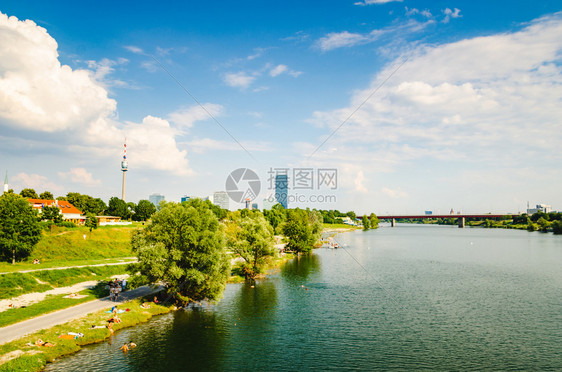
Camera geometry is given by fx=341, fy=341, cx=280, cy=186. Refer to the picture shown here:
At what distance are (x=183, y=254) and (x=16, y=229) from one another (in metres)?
41.4

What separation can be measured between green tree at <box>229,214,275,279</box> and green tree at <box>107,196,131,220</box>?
9972cm

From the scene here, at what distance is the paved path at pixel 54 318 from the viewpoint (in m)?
33.7

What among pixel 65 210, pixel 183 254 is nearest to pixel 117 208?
pixel 65 210

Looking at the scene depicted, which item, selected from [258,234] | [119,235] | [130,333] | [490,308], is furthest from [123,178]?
[490,308]

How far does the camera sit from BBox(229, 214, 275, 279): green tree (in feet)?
240

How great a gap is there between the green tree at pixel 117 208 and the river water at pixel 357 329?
109 m

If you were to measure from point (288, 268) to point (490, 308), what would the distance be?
47.6 m

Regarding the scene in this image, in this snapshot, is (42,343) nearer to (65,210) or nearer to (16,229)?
(16,229)

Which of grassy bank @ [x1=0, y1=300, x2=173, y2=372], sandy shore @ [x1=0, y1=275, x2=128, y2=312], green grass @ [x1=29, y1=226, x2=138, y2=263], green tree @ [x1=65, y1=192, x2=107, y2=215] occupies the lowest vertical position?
grassy bank @ [x1=0, y1=300, x2=173, y2=372]

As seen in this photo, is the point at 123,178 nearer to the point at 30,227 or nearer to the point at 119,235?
the point at 119,235

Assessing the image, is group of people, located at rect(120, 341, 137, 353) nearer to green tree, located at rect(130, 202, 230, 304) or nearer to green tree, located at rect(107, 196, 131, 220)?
green tree, located at rect(130, 202, 230, 304)

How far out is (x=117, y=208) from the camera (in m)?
154

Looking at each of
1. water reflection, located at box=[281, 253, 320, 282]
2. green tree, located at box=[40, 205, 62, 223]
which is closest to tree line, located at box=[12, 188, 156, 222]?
green tree, located at box=[40, 205, 62, 223]

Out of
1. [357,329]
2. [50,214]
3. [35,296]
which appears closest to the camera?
[357,329]
